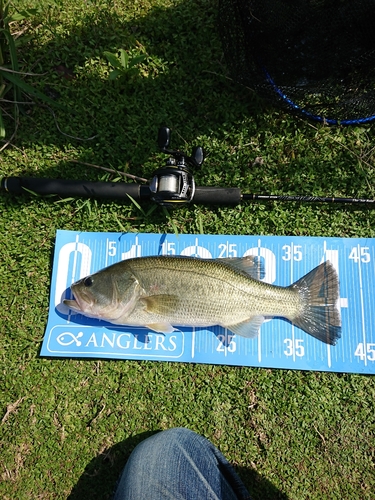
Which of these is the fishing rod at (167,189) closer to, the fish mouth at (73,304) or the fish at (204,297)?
the fish at (204,297)

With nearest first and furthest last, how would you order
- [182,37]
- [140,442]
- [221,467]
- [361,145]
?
→ [221,467]
[140,442]
[361,145]
[182,37]

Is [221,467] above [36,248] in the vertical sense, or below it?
below

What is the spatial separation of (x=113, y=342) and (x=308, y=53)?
2.99 meters

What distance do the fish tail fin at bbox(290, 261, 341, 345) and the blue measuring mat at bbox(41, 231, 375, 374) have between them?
12cm

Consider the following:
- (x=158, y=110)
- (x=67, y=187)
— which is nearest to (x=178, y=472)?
(x=67, y=187)

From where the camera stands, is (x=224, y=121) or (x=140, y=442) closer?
(x=140, y=442)

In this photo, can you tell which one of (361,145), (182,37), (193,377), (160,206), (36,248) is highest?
(182,37)

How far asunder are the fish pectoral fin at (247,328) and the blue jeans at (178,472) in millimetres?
921

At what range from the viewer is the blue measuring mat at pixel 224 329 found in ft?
10.9

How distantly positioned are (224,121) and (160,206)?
1016mm

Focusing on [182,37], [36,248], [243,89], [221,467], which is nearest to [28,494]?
[221,467]

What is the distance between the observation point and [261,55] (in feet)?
10.9

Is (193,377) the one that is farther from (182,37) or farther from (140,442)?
(182,37)

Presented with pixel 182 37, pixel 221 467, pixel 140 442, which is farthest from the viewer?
pixel 182 37
